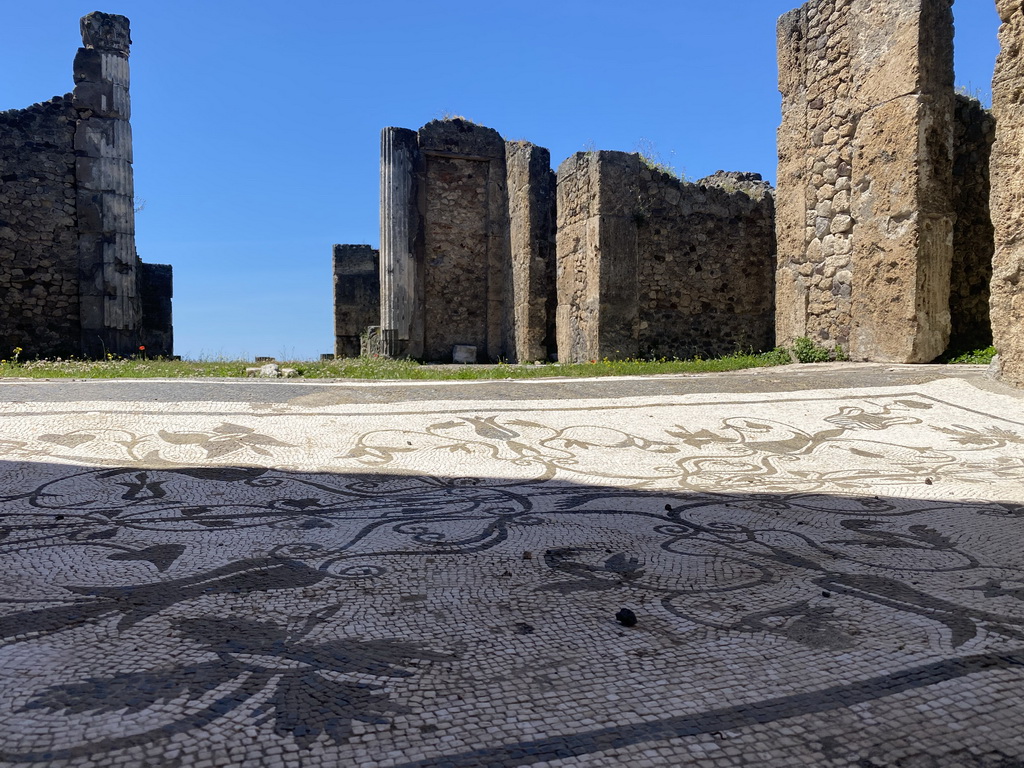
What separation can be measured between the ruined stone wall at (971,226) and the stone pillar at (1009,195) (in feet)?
5.97

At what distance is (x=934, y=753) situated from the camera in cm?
101

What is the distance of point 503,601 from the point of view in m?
1.62

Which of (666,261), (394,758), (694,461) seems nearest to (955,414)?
(694,461)

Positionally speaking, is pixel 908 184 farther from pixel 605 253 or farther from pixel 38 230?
pixel 38 230

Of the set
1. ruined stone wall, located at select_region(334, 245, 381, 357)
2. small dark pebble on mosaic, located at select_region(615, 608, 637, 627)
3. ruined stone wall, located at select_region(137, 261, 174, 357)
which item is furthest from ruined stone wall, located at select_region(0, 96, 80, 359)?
small dark pebble on mosaic, located at select_region(615, 608, 637, 627)

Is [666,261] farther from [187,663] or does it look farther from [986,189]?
[187,663]

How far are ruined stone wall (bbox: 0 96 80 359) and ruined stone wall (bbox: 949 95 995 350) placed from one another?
12352 mm

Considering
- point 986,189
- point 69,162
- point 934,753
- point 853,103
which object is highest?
point 69,162

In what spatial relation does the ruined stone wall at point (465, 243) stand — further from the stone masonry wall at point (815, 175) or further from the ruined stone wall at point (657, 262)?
the stone masonry wall at point (815, 175)

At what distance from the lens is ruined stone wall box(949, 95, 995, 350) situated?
629 centimetres

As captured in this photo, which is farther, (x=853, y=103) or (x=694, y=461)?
A: (x=853, y=103)

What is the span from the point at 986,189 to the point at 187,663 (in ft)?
24.3

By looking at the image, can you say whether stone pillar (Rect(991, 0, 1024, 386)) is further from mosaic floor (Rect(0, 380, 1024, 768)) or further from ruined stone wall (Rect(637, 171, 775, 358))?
ruined stone wall (Rect(637, 171, 775, 358))

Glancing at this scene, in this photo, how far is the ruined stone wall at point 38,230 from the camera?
1152cm
